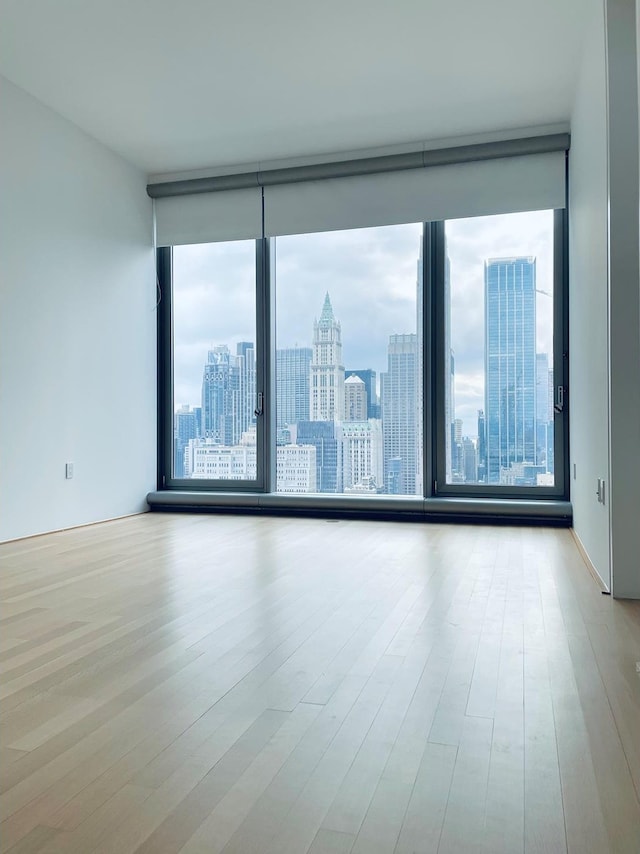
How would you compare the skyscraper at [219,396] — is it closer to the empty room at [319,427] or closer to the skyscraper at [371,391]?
the empty room at [319,427]

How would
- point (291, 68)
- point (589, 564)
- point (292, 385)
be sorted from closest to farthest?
point (589, 564), point (291, 68), point (292, 385)

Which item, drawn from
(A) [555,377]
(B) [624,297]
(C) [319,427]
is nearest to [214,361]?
(C) [319,427]

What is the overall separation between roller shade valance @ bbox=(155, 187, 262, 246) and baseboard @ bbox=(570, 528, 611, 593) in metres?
3.45

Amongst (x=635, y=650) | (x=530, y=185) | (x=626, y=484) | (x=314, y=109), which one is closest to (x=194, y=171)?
(x=314, y=109)

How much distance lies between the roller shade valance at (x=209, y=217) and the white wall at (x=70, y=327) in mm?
174

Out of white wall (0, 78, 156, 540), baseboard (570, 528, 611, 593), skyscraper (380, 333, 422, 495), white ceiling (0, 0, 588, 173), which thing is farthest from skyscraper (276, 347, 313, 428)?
baseboard (570, 528, 611, 593)

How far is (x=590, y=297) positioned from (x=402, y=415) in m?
2.08

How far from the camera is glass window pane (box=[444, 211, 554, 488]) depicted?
16.8 feet

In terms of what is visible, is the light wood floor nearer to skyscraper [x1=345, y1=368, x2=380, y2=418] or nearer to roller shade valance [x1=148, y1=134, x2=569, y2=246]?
skyscraper [x1=345, y1=368, x2=380, y2=418]

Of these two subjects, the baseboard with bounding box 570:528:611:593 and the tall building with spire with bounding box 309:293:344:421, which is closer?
the baseboard with bounding box 570:528:611:593

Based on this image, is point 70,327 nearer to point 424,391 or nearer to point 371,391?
point 371,391

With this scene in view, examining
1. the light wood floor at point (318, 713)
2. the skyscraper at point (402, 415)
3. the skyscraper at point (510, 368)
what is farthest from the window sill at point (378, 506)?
the light wood floor at point (318, 713)

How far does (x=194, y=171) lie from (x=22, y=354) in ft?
7.62

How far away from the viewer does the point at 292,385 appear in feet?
19.1
